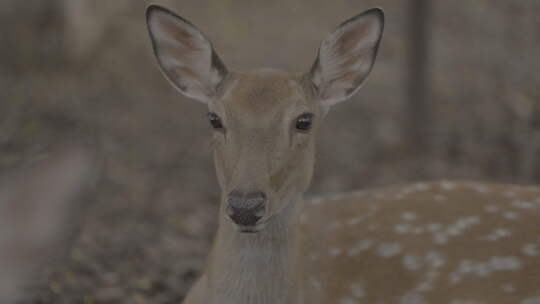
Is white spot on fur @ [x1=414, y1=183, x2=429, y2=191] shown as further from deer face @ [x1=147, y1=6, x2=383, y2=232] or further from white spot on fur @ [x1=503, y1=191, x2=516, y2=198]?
deer face @ [x1=147, y1=6, x2=383, y2=232]

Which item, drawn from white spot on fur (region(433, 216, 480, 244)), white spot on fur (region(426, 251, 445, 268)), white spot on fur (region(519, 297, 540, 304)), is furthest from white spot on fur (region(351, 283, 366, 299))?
white spot on fur (region(519, 297, 540, 304))

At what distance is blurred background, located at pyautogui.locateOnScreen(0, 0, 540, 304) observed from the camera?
585 cm

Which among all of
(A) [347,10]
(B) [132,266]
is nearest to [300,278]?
(B) [132,266]

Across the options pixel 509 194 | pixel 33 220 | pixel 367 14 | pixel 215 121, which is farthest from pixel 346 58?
pixel 33 220

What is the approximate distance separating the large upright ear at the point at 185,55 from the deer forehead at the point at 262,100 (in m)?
0.19

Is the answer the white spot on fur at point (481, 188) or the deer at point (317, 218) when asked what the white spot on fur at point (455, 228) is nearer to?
the deer at point (317, 218)

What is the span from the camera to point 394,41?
991 cm

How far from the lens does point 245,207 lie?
3.01m

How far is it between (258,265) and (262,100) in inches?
30.2

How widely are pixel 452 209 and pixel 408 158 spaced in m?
3.66

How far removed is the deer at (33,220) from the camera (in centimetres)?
337

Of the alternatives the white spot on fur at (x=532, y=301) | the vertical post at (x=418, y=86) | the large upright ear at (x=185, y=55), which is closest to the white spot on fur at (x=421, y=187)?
the white spot on fur at (x=532, y=301)

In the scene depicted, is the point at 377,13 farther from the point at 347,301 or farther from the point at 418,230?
the point at 347,301

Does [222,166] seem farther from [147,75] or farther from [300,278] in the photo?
[147,75]
